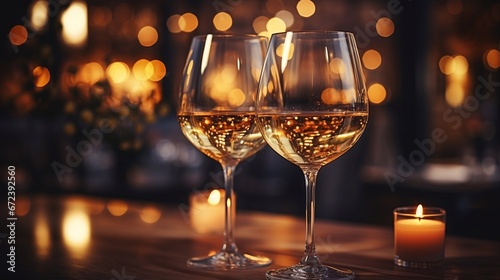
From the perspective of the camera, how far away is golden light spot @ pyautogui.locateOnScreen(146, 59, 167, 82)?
7.64 m

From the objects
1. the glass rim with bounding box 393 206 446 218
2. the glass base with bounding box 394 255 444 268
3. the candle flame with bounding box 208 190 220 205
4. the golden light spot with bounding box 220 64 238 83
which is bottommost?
the glass base with bounding box 394 255 444 268

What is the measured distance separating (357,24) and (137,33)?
2363mm

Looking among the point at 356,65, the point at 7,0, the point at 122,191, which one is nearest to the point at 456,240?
the point at 356,65

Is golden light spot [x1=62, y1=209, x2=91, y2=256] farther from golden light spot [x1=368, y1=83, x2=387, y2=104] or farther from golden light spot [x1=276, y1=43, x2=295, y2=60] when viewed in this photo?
golden light spot [x1=368, y1=83, x2=387, y2=104]

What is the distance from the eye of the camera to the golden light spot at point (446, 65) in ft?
25.8

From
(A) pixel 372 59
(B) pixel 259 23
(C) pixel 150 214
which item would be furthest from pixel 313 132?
(A) pixel 372 59

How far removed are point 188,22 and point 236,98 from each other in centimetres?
673

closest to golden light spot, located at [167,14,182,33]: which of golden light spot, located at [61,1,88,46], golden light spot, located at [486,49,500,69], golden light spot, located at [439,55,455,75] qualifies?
golden light spot, located at [61,1,88,46]

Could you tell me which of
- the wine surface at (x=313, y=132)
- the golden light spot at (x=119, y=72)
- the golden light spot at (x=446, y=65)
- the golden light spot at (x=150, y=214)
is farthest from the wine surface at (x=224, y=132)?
the golden light spot at (x=446, y=65)

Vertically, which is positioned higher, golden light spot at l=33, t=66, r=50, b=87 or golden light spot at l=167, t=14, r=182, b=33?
golden light spot at l=167, t=14, r=182, b=33

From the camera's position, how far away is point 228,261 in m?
0.99

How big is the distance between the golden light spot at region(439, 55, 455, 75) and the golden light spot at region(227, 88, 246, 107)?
7.18 m

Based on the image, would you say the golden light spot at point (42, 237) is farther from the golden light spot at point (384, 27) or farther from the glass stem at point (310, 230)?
the golden light spot at point (384, 27)

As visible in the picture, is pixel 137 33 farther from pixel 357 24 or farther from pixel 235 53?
pixel 235 53
